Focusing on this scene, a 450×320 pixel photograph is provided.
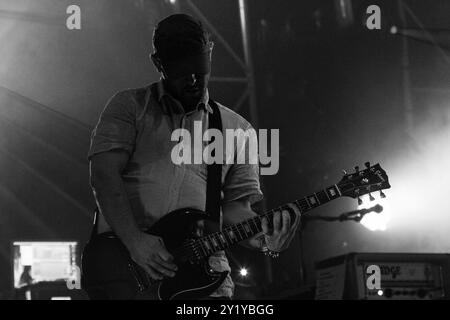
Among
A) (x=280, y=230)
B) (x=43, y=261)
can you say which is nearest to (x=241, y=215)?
(x=280, y=230)

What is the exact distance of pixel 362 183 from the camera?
2.80 m

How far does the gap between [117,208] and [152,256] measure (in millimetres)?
199

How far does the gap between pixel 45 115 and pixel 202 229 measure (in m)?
4.32

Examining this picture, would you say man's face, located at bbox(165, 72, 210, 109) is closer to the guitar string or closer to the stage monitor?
the guitar string

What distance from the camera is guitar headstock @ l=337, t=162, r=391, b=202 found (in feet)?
9.14

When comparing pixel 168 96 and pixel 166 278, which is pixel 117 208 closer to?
pixel 166 278

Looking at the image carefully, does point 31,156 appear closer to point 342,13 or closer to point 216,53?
point 216,53

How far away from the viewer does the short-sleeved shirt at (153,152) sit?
8.20ft

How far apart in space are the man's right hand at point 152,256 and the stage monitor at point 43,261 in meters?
4.46

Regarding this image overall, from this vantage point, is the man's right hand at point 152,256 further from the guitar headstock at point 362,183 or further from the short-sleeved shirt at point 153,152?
the guitar headstock at point 362,183

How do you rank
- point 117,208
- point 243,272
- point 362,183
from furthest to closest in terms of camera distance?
point 243,272 → point 362,183 → point 117,208

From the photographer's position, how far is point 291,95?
595 centimetres
